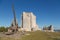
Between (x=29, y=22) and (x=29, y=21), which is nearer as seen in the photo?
(x=29, y=22)

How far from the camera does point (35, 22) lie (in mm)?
85062

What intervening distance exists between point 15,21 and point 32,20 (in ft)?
105

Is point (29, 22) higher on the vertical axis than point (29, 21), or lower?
lower

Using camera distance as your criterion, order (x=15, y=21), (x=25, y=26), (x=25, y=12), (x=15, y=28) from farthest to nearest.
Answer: (x=25, y=12) → (x=25, y=26) → (x=15, y=21) → (x=15, y=28)

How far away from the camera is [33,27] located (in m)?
79.9

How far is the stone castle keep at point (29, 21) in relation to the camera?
3022 inches

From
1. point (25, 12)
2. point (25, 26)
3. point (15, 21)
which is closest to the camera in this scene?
point (15, 21)

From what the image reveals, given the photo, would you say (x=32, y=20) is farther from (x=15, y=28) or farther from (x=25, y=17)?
(x=15, y=28)

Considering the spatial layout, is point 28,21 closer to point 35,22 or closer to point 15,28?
point 35,22

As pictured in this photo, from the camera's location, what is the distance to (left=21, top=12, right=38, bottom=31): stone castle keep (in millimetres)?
76750

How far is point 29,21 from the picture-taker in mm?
79812

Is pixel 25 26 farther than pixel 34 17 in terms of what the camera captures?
No

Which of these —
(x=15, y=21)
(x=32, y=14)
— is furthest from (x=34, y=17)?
(x=15, y=21)

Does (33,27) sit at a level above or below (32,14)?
below
